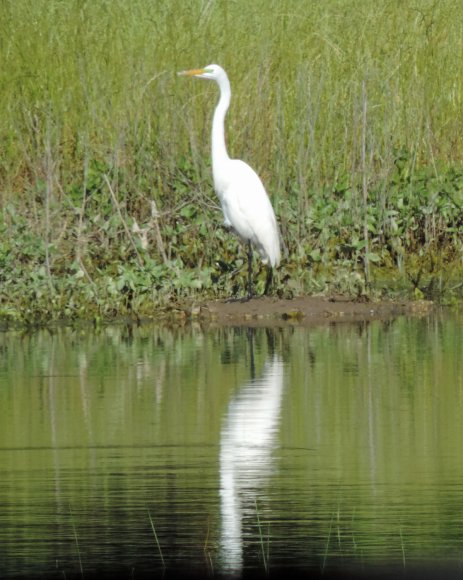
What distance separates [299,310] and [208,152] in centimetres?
220

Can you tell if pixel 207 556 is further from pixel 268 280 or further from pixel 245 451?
pixel 268 280

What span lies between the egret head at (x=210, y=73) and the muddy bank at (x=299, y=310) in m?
1.89

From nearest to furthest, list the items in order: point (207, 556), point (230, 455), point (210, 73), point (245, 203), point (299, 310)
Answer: point (207, 556)
point (230, 455)
point (299, 310)
point (245, 203)
point (210, 73)

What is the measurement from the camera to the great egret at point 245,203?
11.7 m

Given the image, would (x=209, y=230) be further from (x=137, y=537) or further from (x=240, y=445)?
(x=137, y=537)

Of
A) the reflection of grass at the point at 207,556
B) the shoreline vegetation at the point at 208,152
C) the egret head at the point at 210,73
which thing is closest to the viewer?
the reflection of grass at the point at 207,556

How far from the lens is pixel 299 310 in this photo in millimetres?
11484

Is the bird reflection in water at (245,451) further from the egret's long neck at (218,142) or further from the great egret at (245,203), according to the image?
the egret's long neck at (218,142)

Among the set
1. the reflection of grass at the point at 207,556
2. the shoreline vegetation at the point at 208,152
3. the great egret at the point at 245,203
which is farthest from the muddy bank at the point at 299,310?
the reflection of grass at the point at 207,556

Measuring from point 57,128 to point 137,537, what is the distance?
7764mm

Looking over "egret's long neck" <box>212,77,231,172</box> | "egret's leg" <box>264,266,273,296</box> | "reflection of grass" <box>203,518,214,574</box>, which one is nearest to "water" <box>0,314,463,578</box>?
"reflection of grass" <box>203,518,214,574</box>

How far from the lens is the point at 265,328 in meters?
11.0

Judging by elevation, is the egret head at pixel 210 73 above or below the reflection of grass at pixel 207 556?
above

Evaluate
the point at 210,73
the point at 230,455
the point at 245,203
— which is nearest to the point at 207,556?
the point at 230,455
